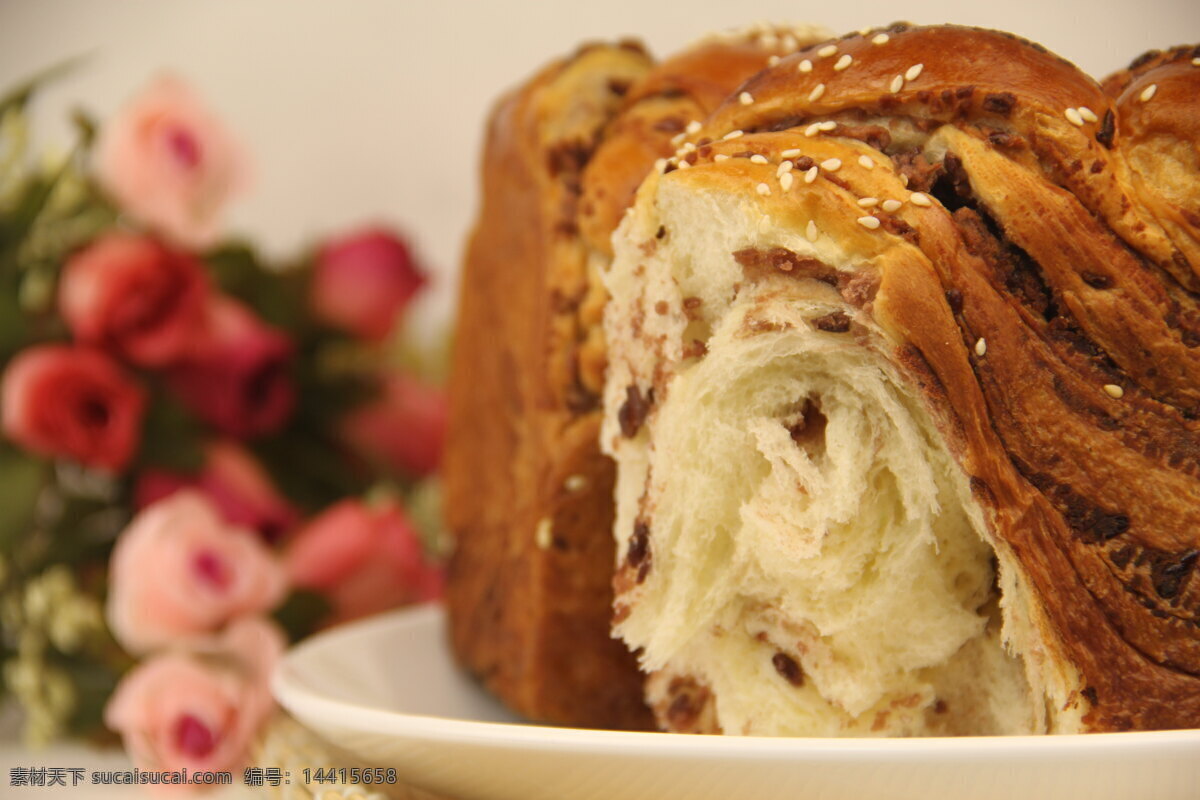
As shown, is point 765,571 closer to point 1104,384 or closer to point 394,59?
point 1104,384

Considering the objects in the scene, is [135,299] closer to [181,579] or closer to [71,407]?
[71,407]

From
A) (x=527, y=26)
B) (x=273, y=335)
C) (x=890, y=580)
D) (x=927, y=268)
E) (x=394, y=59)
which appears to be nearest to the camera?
(x=927, y=268)

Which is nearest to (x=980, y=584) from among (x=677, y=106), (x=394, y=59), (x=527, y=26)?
(x=677, y=106)

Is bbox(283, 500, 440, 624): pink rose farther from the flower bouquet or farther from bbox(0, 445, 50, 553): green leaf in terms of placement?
bbox(0, 445, 50, 553): green leaf

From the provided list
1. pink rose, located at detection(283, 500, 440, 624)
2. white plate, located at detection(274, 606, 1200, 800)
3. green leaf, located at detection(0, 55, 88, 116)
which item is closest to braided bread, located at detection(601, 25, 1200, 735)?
white plate, located at detection(274, 606, 1200, 800)

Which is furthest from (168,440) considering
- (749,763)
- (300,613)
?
(749,763)

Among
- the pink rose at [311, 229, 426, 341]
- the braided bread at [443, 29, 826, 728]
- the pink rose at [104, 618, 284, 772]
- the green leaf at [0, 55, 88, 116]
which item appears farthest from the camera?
the pink rose at [311, 229, 426, 341]
